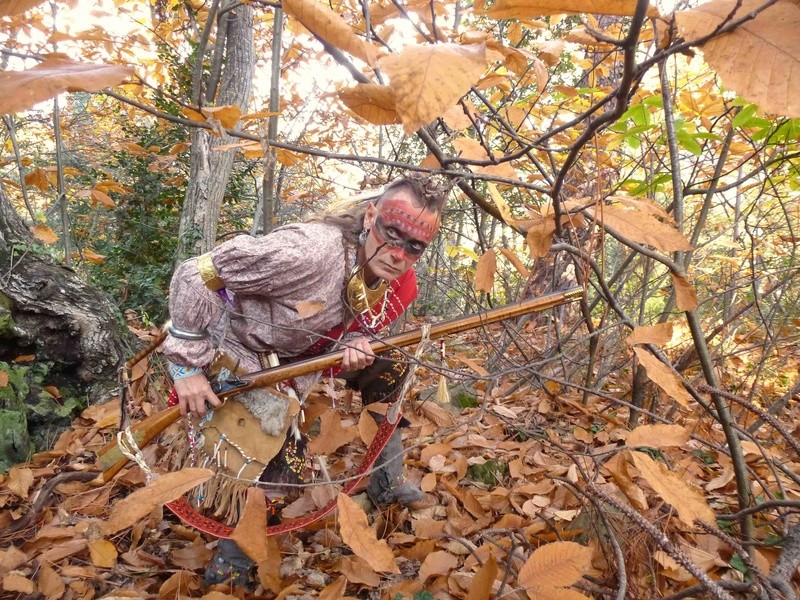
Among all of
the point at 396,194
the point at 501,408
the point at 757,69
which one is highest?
the point at 757,69

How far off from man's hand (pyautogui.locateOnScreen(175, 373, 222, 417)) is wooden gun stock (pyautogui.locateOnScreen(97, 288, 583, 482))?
3cm

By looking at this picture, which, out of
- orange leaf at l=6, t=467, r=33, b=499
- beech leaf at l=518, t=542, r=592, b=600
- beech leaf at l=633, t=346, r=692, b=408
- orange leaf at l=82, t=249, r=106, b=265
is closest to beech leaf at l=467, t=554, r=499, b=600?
beech leaf at l=518, t=542, r=592, b=600

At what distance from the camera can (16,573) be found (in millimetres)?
1626

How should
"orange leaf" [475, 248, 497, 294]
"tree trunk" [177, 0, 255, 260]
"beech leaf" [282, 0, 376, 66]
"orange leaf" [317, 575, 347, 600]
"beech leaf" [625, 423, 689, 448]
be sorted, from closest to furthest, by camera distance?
"beech leaf" [282, 0, 376, 66] < "beech leaf" [625, 423, 689, 448] < "orange leaf" [475, 248, 497, 294] < "orange leaf" [317, 575, 347, 600] < "tree trunk" [177, 0, 255, 260]

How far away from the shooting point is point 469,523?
191 cm

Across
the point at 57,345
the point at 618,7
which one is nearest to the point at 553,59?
the point at 618,7

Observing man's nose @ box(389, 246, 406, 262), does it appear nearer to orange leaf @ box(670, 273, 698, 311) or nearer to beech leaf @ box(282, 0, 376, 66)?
orange leaf @ box(670, 273, 698, 311)

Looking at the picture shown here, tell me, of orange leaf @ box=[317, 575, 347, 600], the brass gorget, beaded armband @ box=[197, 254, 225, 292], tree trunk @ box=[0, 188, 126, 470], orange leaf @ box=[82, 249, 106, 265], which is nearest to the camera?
orange leaf @ box=[317, 575, 347, 600]

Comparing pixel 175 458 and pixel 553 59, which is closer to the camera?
pixel 553 59

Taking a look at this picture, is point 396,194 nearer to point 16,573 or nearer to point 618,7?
point 618,7

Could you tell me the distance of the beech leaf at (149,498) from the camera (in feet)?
3.05

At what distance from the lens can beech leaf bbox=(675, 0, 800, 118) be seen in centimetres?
46

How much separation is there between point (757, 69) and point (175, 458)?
207cm

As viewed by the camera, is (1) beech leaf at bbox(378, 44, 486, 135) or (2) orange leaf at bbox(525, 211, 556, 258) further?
(2) orange leaf at bbox(525, 211, 556, 258)
